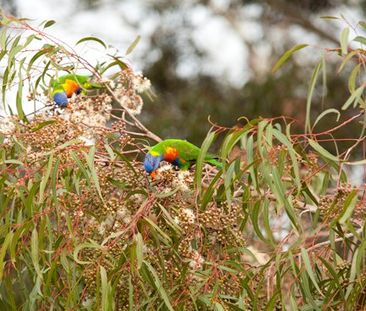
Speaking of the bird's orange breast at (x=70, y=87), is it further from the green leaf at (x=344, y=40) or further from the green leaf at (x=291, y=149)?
the green leaf at (x=344, y=40)

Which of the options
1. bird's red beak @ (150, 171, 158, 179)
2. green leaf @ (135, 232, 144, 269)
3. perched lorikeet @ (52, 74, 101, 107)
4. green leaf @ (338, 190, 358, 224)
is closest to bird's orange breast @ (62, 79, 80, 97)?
perched lorikeet @ (52, 74, 101, 107)

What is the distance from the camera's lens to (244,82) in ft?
33.4

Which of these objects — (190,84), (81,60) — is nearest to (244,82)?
(190,84)

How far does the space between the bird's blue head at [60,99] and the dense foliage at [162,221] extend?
0.18 m

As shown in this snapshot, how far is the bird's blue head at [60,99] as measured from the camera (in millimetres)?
3014

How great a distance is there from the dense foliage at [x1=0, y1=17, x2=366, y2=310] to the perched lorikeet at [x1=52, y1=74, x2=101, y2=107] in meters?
0.21

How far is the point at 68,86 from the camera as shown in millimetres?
3211

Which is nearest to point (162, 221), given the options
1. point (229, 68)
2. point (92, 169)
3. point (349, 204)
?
point (92, 169)

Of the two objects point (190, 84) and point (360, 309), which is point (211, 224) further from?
point (190, 84)

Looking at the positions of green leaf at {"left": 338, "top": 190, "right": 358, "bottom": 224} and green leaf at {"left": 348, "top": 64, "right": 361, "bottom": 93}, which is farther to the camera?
green leaf at {"left": 348, "top": 64, "right": 361, "bottom": 93}

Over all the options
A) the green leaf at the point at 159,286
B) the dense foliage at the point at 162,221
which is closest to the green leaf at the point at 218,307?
the dense foliage at the point at 162,221

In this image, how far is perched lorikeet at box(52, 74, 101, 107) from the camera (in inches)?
120

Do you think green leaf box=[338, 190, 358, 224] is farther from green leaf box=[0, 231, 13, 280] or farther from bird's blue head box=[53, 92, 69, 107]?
bird's blue head box=[53, 92, 69, 107]

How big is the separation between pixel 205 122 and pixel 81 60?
5.98 meters
